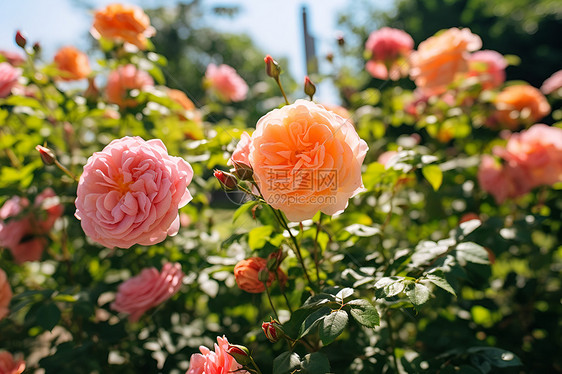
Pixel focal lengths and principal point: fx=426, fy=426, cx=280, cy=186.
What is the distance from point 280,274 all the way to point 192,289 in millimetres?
495

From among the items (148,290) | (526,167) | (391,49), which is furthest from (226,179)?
(391,49)

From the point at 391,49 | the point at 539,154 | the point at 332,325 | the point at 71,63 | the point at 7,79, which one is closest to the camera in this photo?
the point at 332,325

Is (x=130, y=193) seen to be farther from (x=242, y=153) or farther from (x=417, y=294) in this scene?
(x=417, y=294)

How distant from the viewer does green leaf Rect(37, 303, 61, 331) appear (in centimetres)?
103

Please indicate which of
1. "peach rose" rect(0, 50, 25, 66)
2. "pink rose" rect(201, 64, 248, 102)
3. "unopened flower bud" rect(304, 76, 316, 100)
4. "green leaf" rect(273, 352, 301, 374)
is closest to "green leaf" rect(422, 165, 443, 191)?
"unopened flower bud" rect(304, 76, 316, 100)

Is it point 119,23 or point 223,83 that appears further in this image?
point 223,83

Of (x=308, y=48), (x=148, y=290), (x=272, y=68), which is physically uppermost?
(x=272, y=68)

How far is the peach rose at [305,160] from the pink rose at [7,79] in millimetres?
1103

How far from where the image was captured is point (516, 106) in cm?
186

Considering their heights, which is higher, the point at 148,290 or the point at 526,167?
the point at 526,167

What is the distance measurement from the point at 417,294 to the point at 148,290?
74cm

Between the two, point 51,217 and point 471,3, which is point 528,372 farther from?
point 471,3

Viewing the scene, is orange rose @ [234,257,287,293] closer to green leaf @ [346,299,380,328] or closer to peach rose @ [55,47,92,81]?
green leaf @ [346,299,380,328]

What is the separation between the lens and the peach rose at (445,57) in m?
1.62
